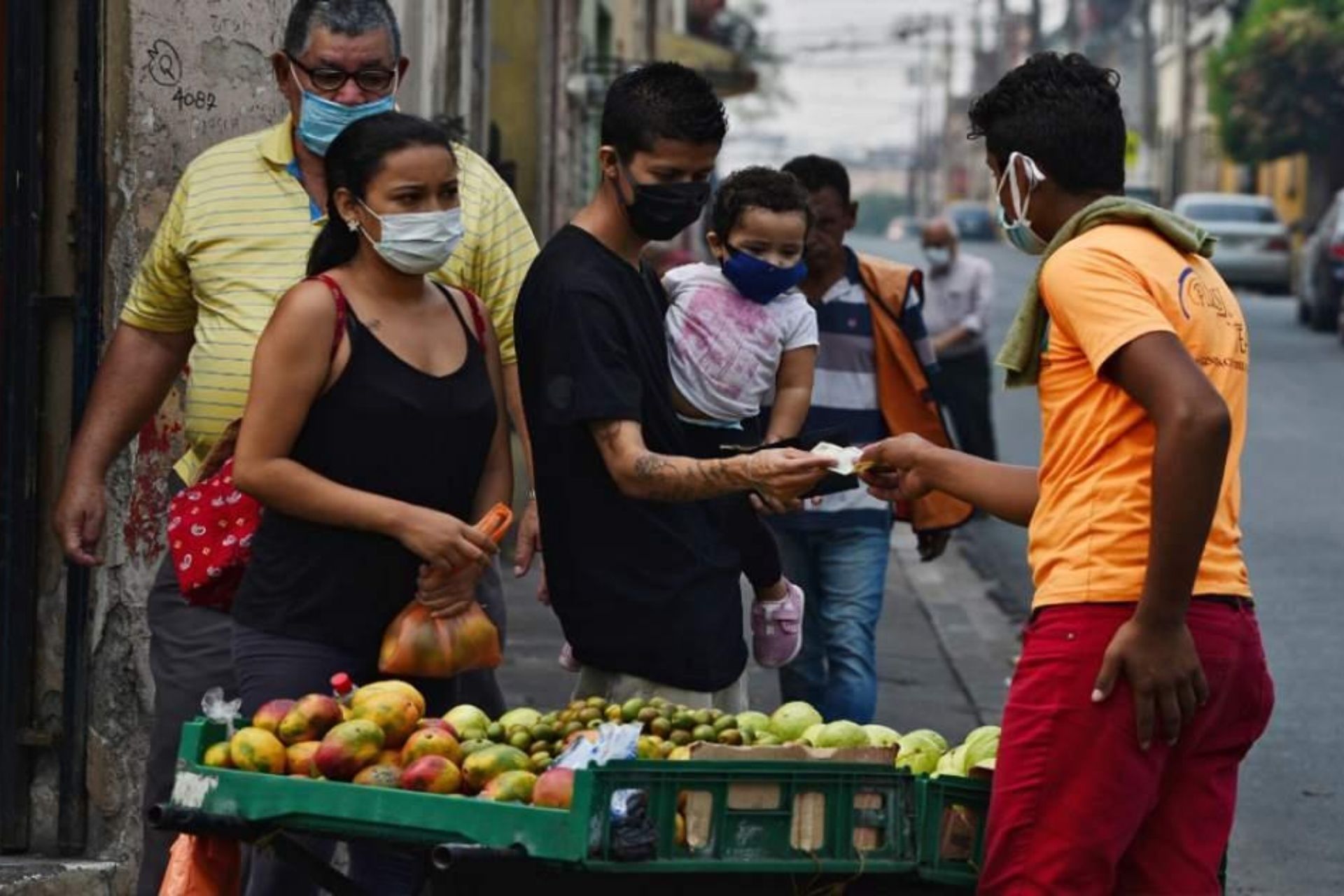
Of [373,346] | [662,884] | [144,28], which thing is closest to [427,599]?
[373,346]

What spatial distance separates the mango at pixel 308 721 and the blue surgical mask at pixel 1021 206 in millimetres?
1367

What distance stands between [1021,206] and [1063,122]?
15 centimetres

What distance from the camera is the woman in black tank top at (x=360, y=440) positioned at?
197 inches

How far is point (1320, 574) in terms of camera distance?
13516 millimetres

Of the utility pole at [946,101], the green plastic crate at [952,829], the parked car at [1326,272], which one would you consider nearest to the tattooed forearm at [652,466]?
the green plastic crate at [952,829]

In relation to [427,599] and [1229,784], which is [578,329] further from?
[1229,784]

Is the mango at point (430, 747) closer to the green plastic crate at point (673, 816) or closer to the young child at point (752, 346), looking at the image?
the green plastic crate at point (673, 816)

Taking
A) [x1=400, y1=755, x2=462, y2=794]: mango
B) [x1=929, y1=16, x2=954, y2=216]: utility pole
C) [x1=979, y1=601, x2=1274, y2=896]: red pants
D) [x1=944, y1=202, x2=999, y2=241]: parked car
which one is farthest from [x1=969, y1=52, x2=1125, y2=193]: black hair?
[x1=929, y1=16, x2=954, y2=216]: utility pole

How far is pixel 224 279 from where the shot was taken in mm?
5531

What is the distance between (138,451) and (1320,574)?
8.29m

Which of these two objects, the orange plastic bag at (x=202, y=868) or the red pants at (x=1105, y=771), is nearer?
the red pants at (x=1105, y=771)

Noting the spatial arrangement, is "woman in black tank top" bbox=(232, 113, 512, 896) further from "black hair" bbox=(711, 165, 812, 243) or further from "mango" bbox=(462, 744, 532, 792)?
"black hair" bbox=(711, 165, 812, 243)

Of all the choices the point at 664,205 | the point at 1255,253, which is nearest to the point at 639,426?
the point at 664,205

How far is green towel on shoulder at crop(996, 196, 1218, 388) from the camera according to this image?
426 centimetres
